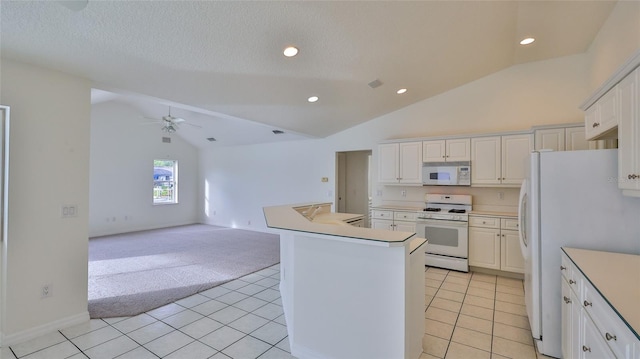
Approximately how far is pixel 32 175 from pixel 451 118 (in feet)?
18.1

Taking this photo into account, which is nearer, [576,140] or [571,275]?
[571,275]

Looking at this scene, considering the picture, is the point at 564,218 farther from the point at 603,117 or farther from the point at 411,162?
the point at 411,162

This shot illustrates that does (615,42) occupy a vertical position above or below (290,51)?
above

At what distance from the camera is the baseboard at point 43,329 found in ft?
7.82

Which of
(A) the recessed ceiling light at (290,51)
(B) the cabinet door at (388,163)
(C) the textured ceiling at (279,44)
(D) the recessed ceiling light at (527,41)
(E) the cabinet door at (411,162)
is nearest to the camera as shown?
(C) the textured ceiling at (279,44)

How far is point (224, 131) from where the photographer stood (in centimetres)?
741

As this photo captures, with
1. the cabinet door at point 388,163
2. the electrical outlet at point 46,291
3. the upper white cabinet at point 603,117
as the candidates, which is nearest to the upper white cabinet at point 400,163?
the cabinet door at point 388,163

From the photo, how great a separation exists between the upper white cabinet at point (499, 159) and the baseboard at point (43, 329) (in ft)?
17.2

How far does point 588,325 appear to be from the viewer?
1.53 metres

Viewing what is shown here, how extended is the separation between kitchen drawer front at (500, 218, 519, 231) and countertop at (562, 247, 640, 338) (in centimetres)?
209

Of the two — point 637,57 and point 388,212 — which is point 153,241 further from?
point 637,57

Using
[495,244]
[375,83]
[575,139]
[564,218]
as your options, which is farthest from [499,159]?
[564,218]

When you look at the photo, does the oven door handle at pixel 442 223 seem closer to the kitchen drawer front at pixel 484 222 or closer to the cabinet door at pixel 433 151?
the kitchen drawer front at pixel 484 222

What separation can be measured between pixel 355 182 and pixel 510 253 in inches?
146
